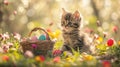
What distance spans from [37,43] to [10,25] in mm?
11760

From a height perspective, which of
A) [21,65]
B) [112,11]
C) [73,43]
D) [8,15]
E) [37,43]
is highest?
[112,11]

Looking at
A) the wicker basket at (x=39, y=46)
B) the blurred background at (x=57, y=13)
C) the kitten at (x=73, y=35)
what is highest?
the blurred background at (x=57, y=13)

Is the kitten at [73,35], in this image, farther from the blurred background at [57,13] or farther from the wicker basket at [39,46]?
the blurred background at [57,13]

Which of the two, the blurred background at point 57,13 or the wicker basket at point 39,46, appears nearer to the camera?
the wicker basket at point 39,46

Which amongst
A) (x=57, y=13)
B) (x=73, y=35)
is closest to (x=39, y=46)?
(x=73, y=35)

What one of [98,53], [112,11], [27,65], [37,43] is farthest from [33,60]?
[112,11]

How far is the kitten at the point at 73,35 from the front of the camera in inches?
361

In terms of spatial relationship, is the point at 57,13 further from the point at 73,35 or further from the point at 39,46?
the point at 39,46

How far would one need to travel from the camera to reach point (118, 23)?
65.1 feet

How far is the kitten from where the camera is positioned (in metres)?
9.16

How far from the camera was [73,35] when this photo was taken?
927 centimetres

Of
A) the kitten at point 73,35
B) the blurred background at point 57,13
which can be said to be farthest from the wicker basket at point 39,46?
the blurred background at point 57,13

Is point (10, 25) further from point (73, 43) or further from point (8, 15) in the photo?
point (73, 43)

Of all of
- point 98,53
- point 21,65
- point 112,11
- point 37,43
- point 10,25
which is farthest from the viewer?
point 112,11
